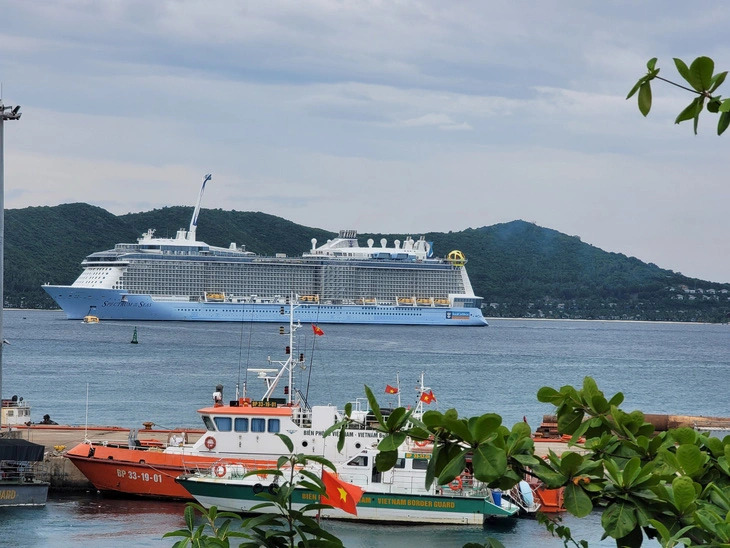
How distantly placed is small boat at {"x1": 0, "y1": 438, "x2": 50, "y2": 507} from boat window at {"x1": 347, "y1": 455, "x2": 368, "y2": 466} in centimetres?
563

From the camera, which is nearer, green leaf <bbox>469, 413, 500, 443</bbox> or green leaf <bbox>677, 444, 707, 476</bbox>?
green leaf <bbox>469, 413, 500, 443</bbox>

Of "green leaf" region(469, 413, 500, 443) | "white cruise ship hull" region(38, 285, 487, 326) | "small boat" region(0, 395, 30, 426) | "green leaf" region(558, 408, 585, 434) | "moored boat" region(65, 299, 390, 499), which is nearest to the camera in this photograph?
"green leaf" region(469, 413, 500, 443)

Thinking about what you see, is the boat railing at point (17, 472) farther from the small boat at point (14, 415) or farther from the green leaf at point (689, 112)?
the green leaf at point (689, 112)

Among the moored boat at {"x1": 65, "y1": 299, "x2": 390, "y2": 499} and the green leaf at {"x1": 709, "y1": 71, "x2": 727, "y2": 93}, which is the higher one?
the green leaf at {"x1": 709, "y1": 71, "x2": 727, "y2": 93}

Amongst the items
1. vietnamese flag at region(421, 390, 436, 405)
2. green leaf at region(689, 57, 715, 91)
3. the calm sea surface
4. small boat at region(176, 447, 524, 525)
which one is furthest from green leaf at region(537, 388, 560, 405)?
vietnamese flag at region(421, 390, 436, 405)

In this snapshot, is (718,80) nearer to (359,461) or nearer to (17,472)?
(359,461)

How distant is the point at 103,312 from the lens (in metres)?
105

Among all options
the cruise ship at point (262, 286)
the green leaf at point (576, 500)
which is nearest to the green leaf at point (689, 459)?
the green leaf at point (576, 500)

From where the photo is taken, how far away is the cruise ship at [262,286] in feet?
345

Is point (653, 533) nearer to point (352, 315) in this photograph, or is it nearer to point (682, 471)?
point (682, 471)

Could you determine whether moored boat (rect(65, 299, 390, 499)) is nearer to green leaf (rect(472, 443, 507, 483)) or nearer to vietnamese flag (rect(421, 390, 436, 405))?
vietnamese flag (rect(421, 390, 436, 405))

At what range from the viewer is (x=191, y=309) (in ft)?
348

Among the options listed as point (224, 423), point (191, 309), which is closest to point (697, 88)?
point (224, 423)

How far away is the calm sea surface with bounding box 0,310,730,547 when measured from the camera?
Result: 19188 millimetres
